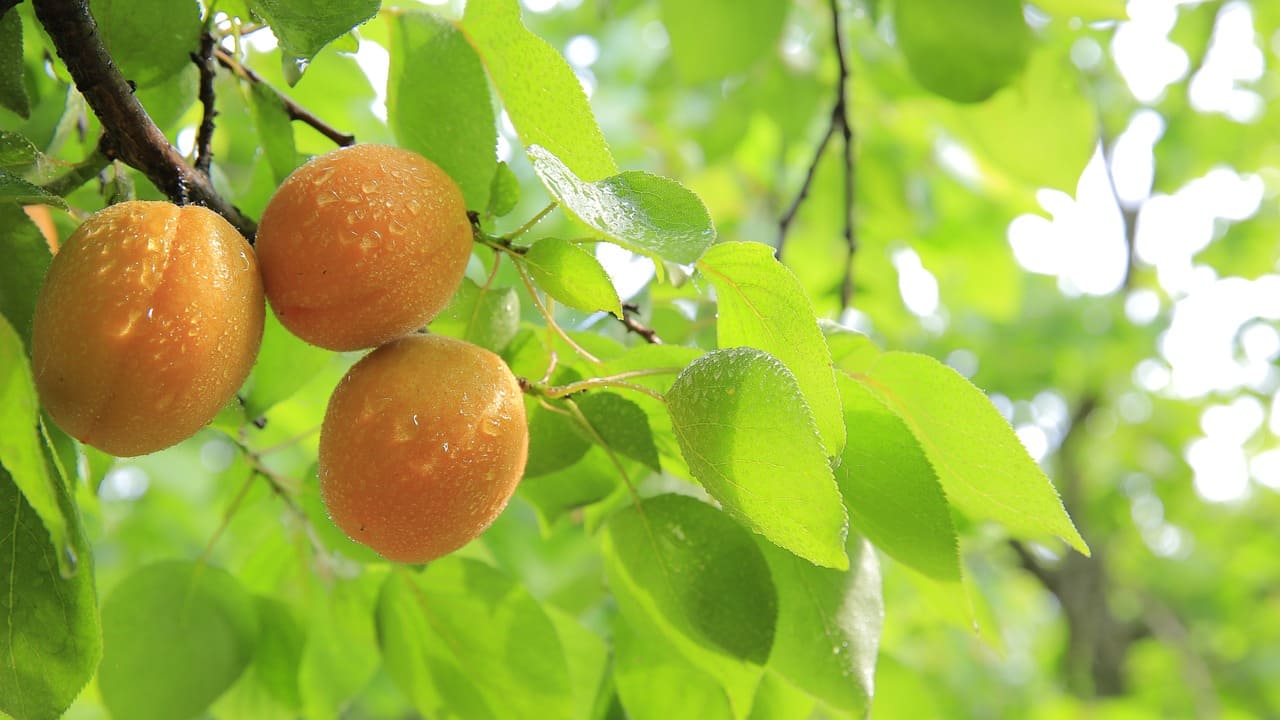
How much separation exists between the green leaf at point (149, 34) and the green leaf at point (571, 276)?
280 millimetres

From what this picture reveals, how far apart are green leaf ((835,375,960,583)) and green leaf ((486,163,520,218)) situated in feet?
0.77

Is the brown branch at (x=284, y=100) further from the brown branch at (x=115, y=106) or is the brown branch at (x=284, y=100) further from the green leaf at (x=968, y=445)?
the green leaf at (x=968, y=445)

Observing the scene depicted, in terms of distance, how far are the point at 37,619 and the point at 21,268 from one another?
0.59ft

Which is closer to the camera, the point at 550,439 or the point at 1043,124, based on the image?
the point at 550,439

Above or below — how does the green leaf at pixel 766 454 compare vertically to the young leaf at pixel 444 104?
below

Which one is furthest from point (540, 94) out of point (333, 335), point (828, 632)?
point (828, 632)

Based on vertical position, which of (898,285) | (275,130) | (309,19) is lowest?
(898,285)

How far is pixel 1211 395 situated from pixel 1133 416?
0.37 m

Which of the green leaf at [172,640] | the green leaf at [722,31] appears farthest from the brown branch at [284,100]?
the green leaf at [722,31]

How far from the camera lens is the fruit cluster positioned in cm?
42

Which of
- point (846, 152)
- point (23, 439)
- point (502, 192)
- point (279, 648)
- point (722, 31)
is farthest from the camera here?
point (846, 152)

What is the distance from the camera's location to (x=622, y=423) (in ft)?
1.90

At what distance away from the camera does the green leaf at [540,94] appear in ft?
1.70

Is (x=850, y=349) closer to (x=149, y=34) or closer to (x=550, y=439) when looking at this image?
(x=550, y=439)
